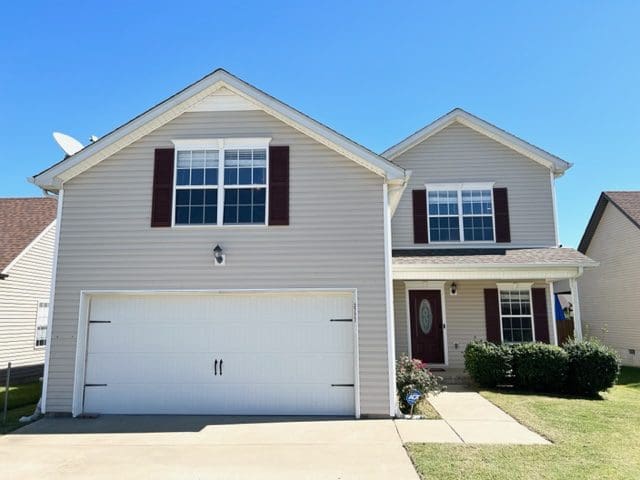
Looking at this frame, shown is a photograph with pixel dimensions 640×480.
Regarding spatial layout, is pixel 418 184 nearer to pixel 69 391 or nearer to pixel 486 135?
pixel 486 135

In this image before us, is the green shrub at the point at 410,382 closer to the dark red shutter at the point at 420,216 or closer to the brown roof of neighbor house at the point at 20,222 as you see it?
the dark red shutter at the point at 420,216

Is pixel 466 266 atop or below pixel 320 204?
below

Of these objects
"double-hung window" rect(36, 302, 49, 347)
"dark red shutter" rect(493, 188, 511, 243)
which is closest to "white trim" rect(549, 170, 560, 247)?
"dark red shutter" rect(493, 188, 511, 243)

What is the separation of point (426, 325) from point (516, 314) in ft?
8.54

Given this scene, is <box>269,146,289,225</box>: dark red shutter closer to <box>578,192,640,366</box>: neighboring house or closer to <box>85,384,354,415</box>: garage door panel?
<box>85,384,354,415</box>: garage door panel

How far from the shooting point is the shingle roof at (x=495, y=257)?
38.7ft

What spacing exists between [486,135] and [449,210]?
2601 millimetres

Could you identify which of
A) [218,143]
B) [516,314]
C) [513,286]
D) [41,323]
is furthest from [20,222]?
[516,314]

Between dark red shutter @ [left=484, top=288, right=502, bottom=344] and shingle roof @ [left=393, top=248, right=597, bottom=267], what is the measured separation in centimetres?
133

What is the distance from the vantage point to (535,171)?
14.1 meters

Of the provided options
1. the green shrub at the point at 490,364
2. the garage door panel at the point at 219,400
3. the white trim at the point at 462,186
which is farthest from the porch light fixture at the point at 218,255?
the white trim at the point at 462,186

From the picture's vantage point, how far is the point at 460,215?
14094 millimetres

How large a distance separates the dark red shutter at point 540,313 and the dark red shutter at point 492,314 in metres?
1.03

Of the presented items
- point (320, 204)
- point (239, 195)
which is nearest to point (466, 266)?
point (320, 204)
